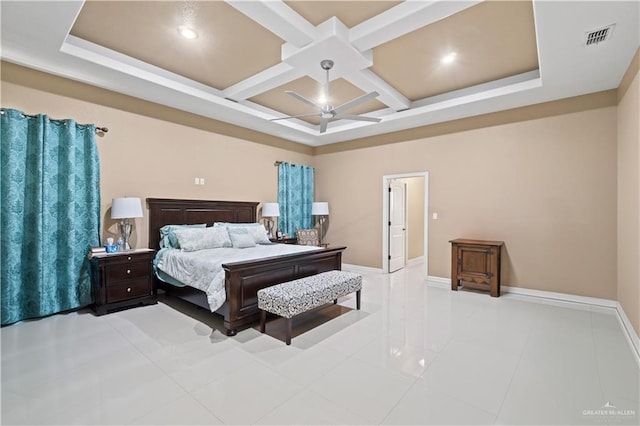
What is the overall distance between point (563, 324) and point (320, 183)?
526 cm

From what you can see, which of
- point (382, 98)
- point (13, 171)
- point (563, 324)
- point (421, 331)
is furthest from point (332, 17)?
point (563, 324)

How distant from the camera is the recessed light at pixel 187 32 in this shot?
3117 millimetres

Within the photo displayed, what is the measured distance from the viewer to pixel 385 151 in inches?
247

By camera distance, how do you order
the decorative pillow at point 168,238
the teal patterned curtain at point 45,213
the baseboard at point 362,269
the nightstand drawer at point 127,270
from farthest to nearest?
the baseboard at point 362,269, the decorative pillow at point 168,238, the nightstand drawer at point 127,270, the teal patterned curtain at point 45,213

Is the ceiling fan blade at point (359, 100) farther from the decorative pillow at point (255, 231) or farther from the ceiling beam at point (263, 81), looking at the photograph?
the decorative pillow at point (255, 231)

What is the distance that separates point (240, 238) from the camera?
475 cm

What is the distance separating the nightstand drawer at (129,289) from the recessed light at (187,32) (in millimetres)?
3087

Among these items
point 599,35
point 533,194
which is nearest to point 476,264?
point 533,194

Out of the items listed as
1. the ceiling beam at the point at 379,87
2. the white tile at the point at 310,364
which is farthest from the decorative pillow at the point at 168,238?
the ceiling beam at the point at 379,87

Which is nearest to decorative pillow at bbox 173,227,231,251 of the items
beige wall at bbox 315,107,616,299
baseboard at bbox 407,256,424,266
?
beige wall at bbox 315,107,616,299

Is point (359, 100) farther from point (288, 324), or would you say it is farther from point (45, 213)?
point (45, 213)

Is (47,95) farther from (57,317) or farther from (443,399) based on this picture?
(443,399)

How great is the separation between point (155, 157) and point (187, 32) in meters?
2.15

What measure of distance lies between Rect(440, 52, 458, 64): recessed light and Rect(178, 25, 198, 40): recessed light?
2932mm
